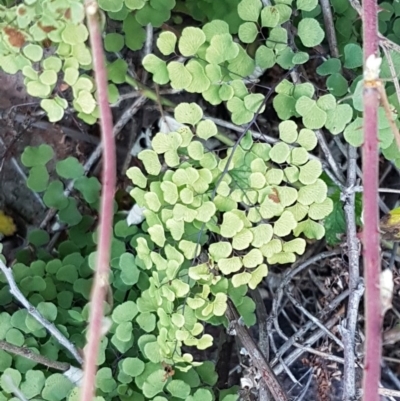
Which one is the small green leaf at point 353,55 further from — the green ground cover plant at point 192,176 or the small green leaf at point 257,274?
the small green leaf at point 257,274

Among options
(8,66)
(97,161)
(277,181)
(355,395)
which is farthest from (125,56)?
(355,395)

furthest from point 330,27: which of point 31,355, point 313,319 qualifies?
point 31,355

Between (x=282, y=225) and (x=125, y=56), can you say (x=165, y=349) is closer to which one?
(x=282, y=225)

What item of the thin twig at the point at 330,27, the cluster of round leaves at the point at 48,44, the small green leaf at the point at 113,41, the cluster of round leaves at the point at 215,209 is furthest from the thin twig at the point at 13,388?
the thin twig at the point at 330,27

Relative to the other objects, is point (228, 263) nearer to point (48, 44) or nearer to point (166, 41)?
point (166, 41)

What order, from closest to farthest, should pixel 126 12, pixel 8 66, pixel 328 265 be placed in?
1. pixel 8 66
2. pixel 126 12
3. pixel 328 265

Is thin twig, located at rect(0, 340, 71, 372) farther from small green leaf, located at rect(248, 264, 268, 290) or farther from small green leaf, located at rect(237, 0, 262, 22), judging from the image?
small green leaf, located at rect(237, 0, 262, 22)

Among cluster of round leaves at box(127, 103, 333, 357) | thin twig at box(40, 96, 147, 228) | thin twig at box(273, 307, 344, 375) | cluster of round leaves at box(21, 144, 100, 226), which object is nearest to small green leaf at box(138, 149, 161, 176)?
cluster of round leaves at box(127, 103, 333, 357)
